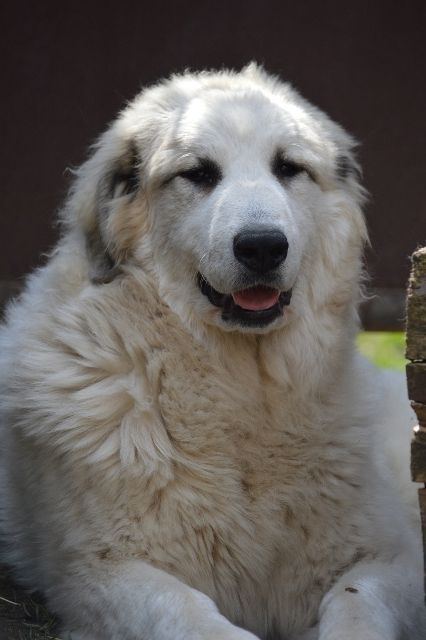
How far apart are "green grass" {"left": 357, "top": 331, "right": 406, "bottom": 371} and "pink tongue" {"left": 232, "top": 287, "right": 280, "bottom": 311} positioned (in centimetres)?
440

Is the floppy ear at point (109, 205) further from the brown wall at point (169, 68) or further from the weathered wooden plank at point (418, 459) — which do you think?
the brown wall at point (169, 68)

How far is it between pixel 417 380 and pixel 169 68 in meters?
3.67

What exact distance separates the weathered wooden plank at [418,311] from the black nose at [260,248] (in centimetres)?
60

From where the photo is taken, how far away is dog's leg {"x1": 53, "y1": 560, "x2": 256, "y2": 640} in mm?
3279

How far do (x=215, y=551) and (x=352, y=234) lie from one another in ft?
4.03

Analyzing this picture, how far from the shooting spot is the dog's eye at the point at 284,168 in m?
3.89

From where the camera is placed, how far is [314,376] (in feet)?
13.1

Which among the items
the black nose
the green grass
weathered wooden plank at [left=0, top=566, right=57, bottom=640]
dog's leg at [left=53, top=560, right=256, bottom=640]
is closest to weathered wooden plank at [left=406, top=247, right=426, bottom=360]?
the black nose

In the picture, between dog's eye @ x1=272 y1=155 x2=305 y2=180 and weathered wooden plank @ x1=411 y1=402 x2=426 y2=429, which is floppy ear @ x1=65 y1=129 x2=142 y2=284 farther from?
weathered wooden plank @ x1=411 y1=402 x2=426 y2=429

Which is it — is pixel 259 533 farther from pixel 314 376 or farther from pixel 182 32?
pixel 182 32

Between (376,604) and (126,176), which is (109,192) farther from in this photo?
(376,604)

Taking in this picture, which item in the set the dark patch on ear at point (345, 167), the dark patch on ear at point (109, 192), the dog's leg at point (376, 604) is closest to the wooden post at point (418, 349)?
the dog's leg at point (376, 604)

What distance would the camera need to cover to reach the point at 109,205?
4.03m

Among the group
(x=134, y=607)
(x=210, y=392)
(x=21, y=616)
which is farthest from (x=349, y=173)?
(x=21, y=616)
